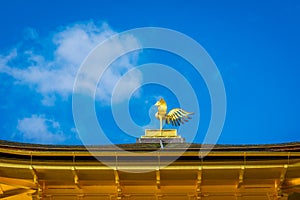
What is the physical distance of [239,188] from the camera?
20.9 meters

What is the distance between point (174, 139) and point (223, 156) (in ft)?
17.7

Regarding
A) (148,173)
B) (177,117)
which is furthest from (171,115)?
(148,173)

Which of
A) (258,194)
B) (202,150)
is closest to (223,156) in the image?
(202,150)

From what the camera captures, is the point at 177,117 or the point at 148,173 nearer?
the point at 148,173

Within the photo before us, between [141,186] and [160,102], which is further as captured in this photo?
[160,102]

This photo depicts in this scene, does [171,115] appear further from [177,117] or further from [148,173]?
[148,173]

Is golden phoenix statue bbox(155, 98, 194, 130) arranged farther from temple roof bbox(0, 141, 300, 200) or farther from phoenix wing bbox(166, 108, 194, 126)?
temple roof bbox(0, 141, 300, 200)

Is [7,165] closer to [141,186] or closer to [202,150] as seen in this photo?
[141,186]

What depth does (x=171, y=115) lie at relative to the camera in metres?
27.0

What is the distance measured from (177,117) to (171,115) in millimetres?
336

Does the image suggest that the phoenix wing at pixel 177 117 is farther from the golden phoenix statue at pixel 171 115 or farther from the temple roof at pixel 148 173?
the temple roof at pixel 148 173

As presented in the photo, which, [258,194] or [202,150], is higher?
[202,150]

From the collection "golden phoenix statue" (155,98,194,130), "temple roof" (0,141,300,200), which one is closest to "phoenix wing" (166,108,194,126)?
"golden phoenix statue" (155,98,194,130)

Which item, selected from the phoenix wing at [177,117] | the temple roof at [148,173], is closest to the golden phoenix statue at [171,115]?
the phoenix wing at [177,117]
